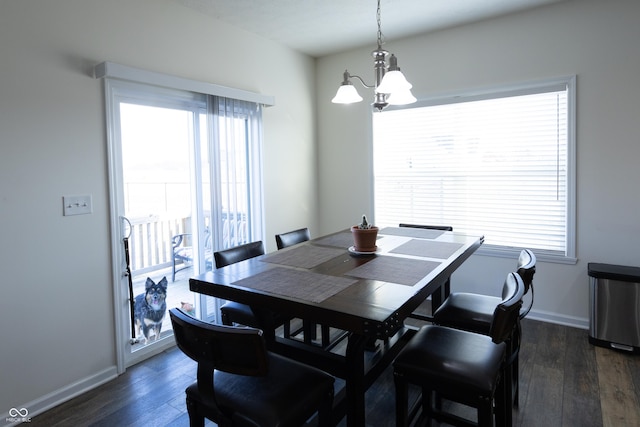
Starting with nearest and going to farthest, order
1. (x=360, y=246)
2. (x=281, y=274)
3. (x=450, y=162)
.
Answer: (x=281, y=274) → (x=360, y=246) → (x=450, y=162)

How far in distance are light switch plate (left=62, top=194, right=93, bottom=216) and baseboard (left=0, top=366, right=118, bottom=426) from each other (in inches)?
43.4

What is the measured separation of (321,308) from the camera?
4.80 ft

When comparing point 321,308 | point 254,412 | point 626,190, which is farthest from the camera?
point 626,190

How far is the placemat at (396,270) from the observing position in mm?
1813

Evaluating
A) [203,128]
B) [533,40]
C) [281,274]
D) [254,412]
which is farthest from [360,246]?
[533,40]

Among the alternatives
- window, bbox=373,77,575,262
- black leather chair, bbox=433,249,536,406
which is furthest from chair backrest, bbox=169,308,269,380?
window, bbox=373,77,575,262

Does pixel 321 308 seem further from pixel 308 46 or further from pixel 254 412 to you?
pixel 308 46

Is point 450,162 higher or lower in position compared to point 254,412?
higher

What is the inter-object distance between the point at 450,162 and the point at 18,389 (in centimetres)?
385

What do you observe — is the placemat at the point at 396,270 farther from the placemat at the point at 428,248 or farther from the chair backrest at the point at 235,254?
the chair backrest at the point at 235,254

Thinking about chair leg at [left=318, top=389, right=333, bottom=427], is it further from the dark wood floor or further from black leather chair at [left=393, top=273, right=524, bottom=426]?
the dark wood floor

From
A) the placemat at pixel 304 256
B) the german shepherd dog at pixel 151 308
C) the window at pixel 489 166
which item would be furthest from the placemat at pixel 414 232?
the german shepherd dog at pixel 151 308

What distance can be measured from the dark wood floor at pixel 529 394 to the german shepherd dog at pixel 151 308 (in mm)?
231

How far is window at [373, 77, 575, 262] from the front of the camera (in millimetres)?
3342
